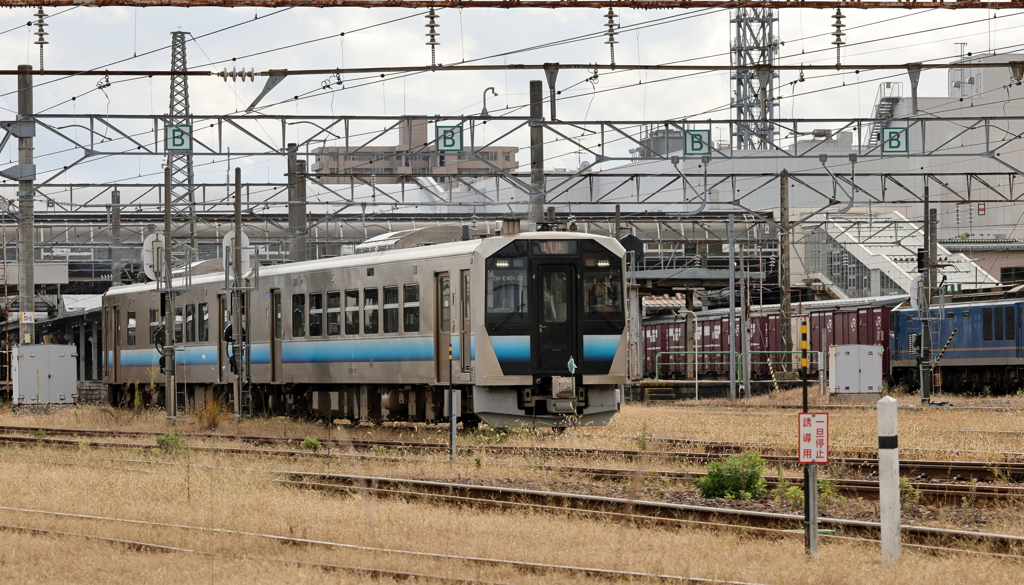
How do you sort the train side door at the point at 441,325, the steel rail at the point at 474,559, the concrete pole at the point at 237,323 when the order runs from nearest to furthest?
1. the steel rail at the point at 474,559
2. the train side door at the point at 441,325
3. the concrete pole at the point at 237,323

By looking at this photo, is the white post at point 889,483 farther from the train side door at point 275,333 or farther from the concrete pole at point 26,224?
the concrete pole at point 26,224

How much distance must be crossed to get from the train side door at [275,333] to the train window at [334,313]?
6.92ft

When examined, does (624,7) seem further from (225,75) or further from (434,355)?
(225,75)

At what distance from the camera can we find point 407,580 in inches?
360

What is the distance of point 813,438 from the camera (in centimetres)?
973

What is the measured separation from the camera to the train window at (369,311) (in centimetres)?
2331

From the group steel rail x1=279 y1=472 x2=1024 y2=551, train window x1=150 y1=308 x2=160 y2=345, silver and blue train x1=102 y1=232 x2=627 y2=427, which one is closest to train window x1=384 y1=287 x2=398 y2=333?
silver and blue train x1=102 y1=232 x2=627 y2=427

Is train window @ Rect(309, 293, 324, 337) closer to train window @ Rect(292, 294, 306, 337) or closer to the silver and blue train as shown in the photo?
the silver and blue train

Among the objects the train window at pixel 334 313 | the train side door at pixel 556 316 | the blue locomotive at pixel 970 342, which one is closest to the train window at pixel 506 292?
the train side door at pixel 556 316

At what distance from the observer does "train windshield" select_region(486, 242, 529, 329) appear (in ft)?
67.4

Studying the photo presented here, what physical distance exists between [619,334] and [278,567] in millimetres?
12097

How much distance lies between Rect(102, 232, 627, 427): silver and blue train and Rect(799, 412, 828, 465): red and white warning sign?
9.78 metres

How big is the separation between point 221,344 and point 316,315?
425 cm

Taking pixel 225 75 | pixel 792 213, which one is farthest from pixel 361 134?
pixel 792 213
